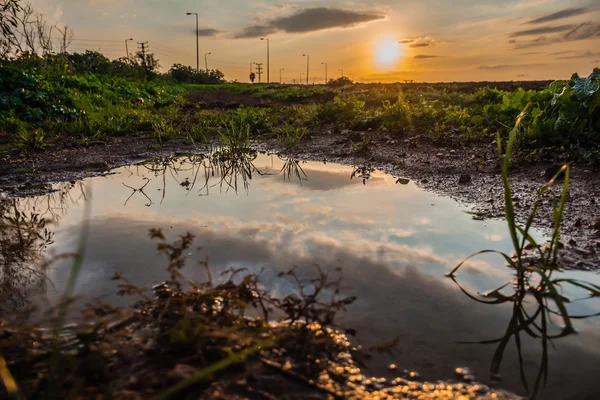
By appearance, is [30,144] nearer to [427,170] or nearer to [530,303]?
[427,170]

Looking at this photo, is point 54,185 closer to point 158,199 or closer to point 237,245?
point 158,199

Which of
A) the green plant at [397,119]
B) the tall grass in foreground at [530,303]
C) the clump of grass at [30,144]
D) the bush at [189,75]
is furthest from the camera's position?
the bush at [189,75]

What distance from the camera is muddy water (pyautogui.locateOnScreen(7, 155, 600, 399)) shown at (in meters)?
1.46

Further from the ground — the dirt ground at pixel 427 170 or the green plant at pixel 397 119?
the green plant at pixel 397 119

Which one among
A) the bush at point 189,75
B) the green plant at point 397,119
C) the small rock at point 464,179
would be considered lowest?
the small rock at point 464,179

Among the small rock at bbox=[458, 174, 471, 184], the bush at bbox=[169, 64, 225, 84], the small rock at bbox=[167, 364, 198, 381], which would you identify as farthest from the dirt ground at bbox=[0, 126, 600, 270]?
the bush at bbox=[169, 64, 225, 84]

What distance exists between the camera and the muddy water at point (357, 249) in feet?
4.78

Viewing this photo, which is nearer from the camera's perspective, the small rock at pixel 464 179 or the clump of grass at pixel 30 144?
the small rock at pixel 464 179

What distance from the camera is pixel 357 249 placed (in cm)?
231

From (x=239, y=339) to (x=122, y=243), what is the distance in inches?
55.8

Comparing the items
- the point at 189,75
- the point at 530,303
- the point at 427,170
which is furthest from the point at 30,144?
the point at 189,75

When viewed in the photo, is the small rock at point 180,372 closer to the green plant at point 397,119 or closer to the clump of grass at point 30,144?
the clump of grass at point 30,144

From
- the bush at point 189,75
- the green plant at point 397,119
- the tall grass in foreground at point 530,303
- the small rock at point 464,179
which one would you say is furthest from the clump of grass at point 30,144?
the bush at point 189,75

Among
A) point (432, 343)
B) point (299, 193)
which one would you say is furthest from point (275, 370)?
point (299, 193)
